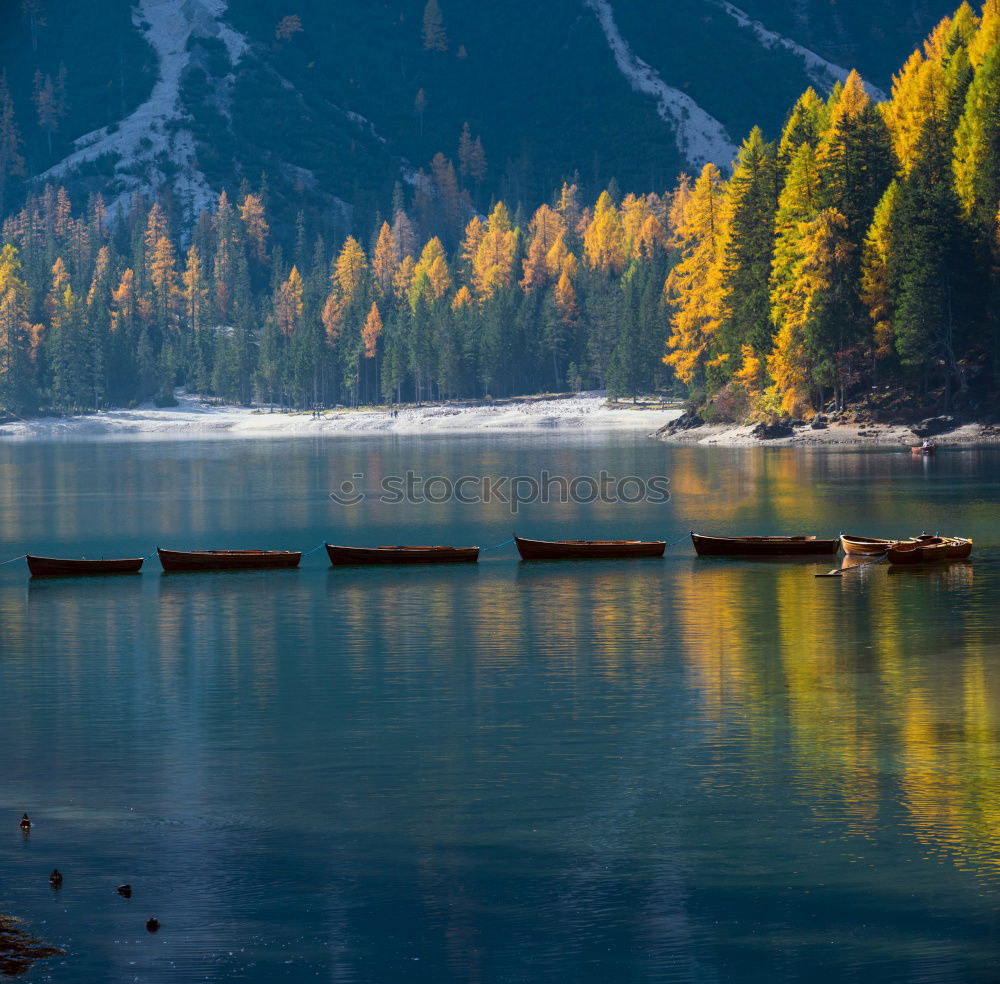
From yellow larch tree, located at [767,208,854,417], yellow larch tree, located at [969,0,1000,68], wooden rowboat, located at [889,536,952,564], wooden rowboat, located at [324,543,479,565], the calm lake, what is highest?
yellow larch tree, located at [969,0,1000,68]

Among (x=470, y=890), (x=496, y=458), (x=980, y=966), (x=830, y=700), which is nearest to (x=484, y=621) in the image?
(x=830, y=700)

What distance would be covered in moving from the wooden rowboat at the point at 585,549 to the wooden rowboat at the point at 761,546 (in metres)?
1.74

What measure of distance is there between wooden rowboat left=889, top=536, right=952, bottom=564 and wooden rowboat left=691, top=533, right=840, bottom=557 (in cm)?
328

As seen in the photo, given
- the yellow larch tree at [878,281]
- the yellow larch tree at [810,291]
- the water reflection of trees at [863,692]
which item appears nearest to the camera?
the water reflection of trees at [863,692]

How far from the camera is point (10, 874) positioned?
→ 2469cm

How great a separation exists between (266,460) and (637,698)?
107364 millimetres

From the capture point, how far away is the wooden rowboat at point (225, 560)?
63.4 meters

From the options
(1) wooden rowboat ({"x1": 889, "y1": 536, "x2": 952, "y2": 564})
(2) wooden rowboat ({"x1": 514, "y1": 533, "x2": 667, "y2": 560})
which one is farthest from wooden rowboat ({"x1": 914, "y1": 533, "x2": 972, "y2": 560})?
(2) wooden rowboat ({"x1": 514, "y1": 533, "x2": 667, "y2": 560})

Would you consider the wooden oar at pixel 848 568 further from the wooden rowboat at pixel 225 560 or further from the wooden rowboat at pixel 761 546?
the wooden rowboat at pixel 225 560

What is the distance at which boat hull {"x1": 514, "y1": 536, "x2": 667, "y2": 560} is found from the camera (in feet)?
212

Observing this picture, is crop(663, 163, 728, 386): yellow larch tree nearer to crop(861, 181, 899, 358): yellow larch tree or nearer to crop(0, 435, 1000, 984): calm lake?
crop(861, 181, 899, 358): yellow larch tree

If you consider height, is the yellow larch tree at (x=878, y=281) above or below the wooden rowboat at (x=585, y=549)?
above

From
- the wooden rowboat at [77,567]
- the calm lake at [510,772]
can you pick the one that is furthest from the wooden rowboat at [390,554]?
the wooden rowboat at [77,567]

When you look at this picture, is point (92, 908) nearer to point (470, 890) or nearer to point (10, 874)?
point (10, 874)
